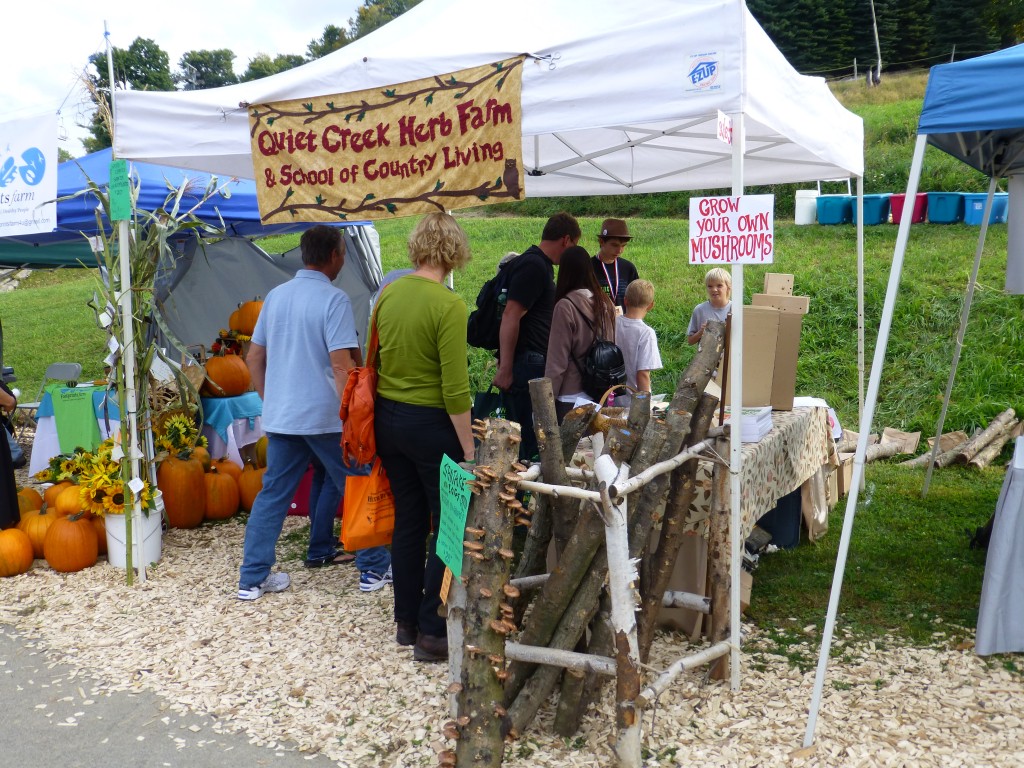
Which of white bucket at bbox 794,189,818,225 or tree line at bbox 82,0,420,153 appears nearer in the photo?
white bucket at bbox 794,189,818,225

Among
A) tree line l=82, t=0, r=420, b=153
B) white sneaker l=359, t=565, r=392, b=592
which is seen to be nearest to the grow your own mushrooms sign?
white sneaker l=359, t=565, r=392, b=592

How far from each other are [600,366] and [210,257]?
5.31m

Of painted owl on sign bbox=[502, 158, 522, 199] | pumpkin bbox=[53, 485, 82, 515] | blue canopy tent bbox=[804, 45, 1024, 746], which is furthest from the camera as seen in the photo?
pumpkin bbox=[53, 485, 82, 515]

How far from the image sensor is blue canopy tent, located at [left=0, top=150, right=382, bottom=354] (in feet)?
21.0

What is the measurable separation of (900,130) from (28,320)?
20.5 metres

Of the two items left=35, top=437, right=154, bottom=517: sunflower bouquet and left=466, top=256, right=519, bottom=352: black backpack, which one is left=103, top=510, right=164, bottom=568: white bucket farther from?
left=466, top=256, right=519, bottom=352: black backpack

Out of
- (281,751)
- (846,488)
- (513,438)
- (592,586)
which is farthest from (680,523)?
(846,488)

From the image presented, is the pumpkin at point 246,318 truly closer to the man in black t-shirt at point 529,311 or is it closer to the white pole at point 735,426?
the man in black t-shirt at point 529,311

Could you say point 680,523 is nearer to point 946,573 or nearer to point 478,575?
point 478,575

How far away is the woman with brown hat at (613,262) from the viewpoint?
584 centimetres

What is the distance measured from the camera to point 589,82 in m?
3.15

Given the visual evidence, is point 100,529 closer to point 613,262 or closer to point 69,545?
point 69,545

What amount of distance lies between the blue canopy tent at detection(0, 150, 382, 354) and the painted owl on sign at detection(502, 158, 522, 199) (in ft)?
11.5

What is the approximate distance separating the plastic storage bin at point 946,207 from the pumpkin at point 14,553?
44.6ft
